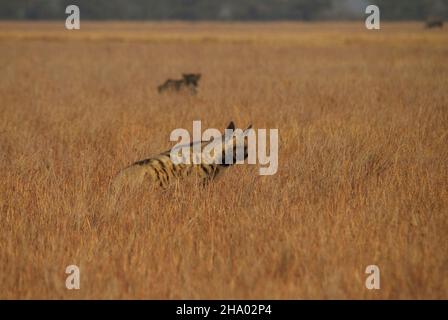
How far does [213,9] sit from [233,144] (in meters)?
142

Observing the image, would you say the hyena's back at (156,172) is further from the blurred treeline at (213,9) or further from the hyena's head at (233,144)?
the blurred treeline at (213,9)

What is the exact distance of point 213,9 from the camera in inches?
5655

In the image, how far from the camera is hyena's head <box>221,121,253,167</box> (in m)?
5.74

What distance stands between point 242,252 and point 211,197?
4.30ft

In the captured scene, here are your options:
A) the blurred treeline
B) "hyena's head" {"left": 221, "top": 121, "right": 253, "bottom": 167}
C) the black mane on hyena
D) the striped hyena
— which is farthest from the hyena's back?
the blurred treeline

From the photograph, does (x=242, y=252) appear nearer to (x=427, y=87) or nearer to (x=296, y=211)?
(x=296, y=211)

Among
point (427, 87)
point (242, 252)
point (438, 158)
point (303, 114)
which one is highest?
point (427, 87)

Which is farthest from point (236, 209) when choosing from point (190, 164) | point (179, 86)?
point (179, 86)

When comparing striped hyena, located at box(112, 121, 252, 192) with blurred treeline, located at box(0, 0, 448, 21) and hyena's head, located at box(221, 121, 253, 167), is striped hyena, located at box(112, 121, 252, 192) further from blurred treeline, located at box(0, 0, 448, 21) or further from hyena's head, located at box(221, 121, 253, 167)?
blurred treeline, located at box(0, 0, 448, 21)

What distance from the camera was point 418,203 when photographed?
5.03m

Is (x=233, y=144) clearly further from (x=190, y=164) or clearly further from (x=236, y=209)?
(x=236, y=209)

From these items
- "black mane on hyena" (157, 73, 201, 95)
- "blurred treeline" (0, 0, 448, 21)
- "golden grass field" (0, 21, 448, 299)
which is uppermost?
"blurred treeline" (0, 0, 448, 21)

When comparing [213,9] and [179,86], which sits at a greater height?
[213,9]
